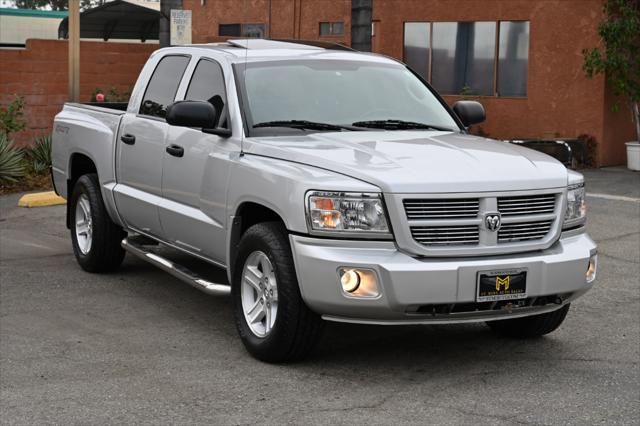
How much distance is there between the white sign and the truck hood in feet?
29.6

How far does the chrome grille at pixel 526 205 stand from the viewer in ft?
20.6

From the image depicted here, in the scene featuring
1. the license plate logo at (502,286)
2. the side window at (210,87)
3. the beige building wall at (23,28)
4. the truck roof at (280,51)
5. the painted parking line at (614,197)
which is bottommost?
the painted parking line at (614,197)

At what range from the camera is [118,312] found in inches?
314

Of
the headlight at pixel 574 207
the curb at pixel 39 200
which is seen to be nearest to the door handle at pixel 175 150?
the headlight at pixel 574 207

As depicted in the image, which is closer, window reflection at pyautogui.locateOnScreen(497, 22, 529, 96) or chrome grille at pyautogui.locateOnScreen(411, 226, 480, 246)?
chrome grille at pyautogui.locateOnScreen(411, 226, 480, 246)

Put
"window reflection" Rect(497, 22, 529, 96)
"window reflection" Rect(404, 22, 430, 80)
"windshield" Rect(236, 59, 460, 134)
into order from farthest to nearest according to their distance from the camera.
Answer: "window reflection" Rect(404, 22, 430, 80), "window reflection" Rect(497, 22, 529, 96), "windshield" Rect(236, 59, 460, 134)

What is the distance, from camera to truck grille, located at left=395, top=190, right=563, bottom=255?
6051mm

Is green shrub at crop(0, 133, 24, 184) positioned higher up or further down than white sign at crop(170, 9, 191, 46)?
further down

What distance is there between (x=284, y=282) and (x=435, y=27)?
1554 centimetres

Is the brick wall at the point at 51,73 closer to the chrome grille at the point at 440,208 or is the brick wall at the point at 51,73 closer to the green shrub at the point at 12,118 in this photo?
the green shrub at the point at 12,118

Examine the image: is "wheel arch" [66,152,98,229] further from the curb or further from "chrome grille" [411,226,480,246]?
"chrome grille" [411,226,480,246]

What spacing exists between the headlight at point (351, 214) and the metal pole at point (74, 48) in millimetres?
9236

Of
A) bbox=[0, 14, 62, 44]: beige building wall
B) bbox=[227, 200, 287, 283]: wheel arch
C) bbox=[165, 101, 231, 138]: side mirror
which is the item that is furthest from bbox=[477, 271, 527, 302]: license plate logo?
bbox=[0, 14, 62, 44]: beige building wall

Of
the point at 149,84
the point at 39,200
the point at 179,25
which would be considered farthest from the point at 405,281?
the point at 179,25
